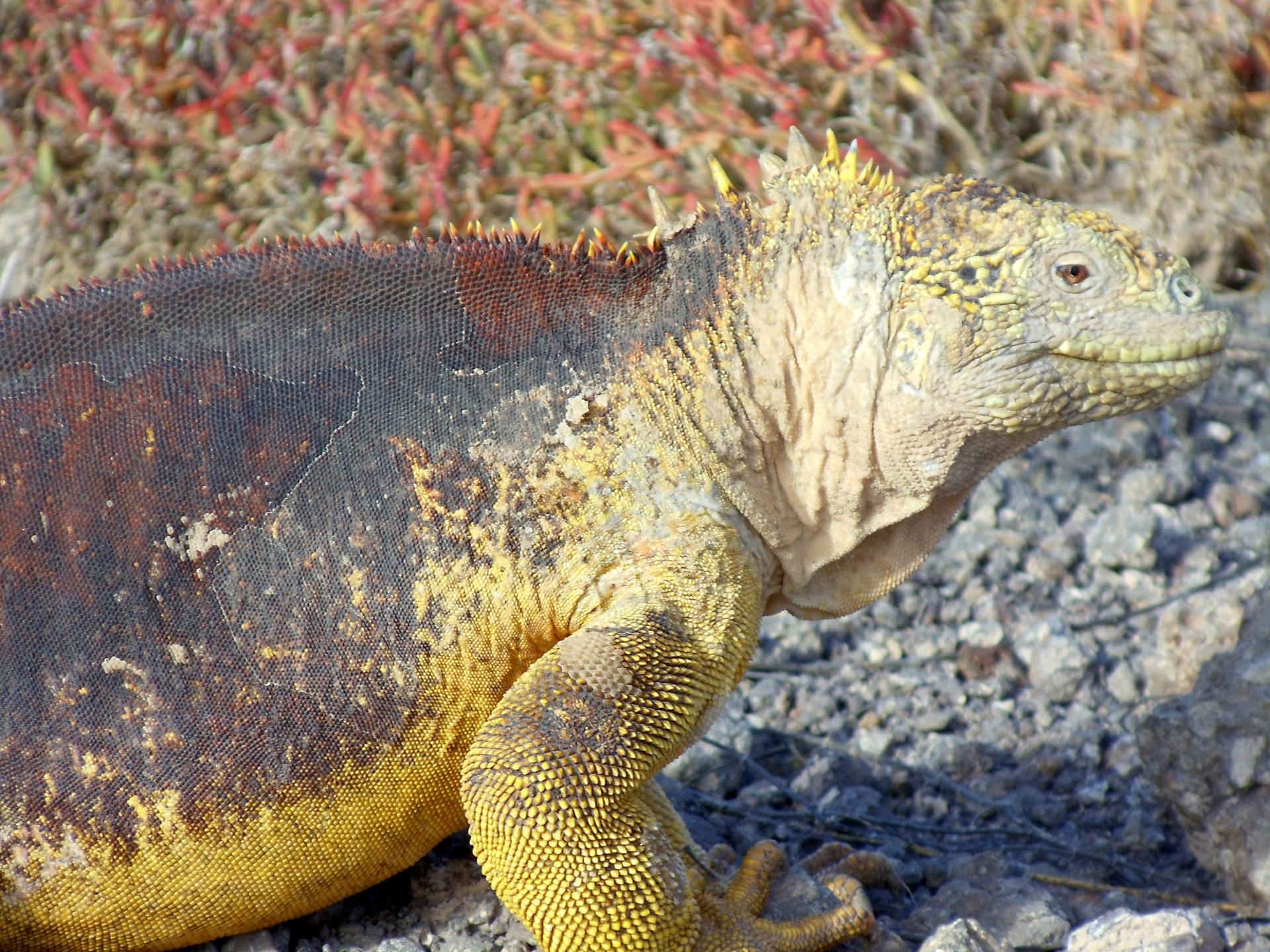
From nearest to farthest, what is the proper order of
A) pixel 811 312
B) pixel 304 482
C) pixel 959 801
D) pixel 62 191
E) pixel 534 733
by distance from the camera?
pixel 534 733 → pixel 304 482 → pixel 811 312 → pixel 959 801 → pixel 62 191

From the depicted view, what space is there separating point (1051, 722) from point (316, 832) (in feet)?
8.21

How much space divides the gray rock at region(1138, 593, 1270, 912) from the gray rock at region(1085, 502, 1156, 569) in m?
1.30

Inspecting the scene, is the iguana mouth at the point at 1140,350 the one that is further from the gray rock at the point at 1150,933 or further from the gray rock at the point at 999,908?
the gray rock at the point at 999,908

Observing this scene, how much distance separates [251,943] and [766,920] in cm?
123

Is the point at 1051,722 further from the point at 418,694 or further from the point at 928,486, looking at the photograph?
the point at 418,694

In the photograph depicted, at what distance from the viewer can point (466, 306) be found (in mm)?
2990

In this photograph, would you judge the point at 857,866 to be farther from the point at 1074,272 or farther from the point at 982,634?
the point at 1074,272

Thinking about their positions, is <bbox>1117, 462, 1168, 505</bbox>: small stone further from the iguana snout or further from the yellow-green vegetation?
the iguana snout

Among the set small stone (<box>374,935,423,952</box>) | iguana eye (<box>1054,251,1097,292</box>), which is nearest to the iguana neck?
iguana eye (<box>1054,251,1097,292</box>)

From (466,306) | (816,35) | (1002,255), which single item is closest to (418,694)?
(466,306)

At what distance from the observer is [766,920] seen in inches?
120

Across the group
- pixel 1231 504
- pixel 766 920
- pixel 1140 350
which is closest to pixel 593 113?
pixel 1231 504

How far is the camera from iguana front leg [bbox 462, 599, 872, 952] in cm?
261

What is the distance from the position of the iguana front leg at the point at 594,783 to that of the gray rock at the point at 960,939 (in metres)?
0.52
